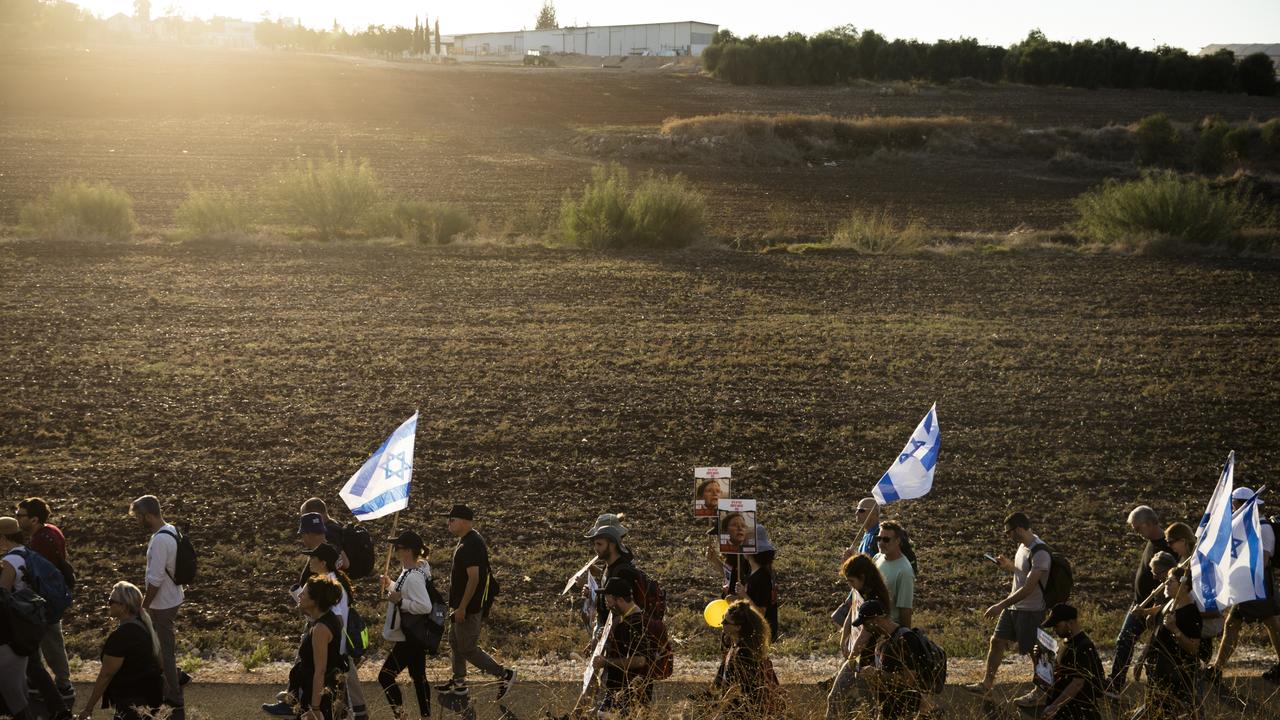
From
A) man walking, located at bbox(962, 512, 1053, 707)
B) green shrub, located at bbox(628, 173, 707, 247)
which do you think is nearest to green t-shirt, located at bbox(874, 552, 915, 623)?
man walking, located at bbox(962, 512, 1053, 707)

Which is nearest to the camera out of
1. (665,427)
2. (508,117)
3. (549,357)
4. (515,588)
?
Answer: (515,588)

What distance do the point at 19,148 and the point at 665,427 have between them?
41415 millimetres

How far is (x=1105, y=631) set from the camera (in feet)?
30.7

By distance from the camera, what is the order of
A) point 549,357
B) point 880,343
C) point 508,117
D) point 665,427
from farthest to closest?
point 508,117 → point 880,343 → point 549,357 → point 665,427

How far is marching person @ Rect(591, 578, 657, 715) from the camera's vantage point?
6559 mm

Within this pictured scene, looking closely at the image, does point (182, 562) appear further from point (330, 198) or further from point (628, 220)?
point (330, 198)

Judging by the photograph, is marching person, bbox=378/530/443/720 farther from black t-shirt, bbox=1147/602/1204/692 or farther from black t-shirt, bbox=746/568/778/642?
black t-shirt, bbox=1147/602/1204/692

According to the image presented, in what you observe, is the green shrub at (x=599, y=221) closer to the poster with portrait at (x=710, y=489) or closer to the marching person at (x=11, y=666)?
the poster with portrait at (x=710, y=489)

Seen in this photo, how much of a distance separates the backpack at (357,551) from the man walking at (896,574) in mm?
3589

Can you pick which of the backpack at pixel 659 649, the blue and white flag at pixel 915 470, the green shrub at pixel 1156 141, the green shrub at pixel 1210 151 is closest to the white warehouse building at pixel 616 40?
the green shrub at pixel 1156 141

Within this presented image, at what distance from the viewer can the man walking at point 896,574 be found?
293 inches

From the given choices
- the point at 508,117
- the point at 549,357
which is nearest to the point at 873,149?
the point at 508,117

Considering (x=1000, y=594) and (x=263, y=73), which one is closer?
(x=1000, y=594)

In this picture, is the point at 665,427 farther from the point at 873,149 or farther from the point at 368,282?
the point at 873,149
